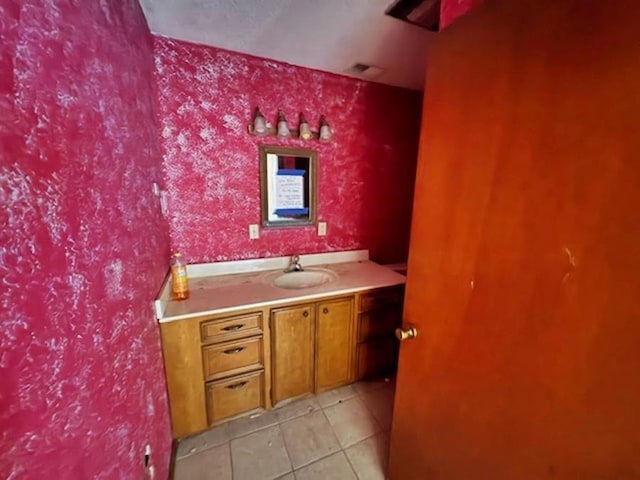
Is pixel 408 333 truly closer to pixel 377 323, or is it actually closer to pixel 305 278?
pixel 377 323

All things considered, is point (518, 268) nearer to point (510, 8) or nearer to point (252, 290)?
point (510, 8)

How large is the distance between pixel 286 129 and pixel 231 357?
1464mm

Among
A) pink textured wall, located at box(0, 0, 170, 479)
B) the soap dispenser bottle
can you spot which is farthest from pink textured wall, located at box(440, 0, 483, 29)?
the soap dispenser bottle

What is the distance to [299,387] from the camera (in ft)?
5.64

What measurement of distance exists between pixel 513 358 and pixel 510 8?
871 mm

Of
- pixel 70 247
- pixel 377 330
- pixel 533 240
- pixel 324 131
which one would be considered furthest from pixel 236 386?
pixel 324 131

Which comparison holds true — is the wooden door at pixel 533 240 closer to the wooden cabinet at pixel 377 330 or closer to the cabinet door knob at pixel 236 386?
the wooden cabinet at pixel 377 330

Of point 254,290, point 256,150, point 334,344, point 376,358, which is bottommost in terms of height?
point 376,358

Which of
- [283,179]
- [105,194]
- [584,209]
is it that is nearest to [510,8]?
[584,209]

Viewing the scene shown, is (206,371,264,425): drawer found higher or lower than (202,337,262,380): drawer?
lower

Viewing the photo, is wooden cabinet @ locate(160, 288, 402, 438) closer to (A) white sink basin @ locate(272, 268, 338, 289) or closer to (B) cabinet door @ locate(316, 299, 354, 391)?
(B) cabinet door @ locate(316, 299, 354, 391)

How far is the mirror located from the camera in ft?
6.07

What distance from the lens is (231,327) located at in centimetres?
146

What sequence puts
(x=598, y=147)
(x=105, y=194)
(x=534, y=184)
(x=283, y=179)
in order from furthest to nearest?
1. (x=283, y=179)
2. (x=105, y=194)
3. (x=534, y=184)
4. (x=598, y=147)
